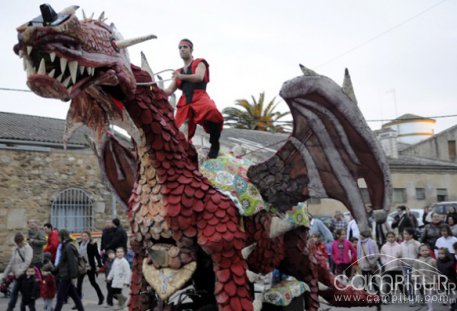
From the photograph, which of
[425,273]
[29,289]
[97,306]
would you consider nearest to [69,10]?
[29,289]

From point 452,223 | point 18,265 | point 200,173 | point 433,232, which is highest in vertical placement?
point 200,173

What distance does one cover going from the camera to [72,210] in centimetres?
1538

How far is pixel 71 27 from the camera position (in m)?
3.00

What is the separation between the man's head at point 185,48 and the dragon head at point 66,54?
1.05m

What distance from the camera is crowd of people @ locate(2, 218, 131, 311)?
24.7 ft

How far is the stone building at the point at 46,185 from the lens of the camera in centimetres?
1403

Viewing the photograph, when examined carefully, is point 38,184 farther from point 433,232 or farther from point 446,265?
point 446,265

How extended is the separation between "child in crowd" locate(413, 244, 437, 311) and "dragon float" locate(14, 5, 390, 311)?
366 cm

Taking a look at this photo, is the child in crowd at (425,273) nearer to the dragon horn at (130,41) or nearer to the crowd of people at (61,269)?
the crowd of people at (61,269)

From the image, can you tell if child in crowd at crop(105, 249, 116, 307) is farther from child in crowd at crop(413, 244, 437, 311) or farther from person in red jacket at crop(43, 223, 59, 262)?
child in crowd at crop(413, 244, 437, 311)

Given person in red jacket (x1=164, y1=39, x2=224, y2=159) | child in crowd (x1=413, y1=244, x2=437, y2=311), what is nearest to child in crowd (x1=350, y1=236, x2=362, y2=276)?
child in crowd (x1=413, y1=244, x2=437, y2=311)

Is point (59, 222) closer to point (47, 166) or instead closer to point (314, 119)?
point (47, 166)

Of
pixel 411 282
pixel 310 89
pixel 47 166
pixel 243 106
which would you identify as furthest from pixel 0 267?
pixel 243 106

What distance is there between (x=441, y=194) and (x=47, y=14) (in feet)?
81.6
